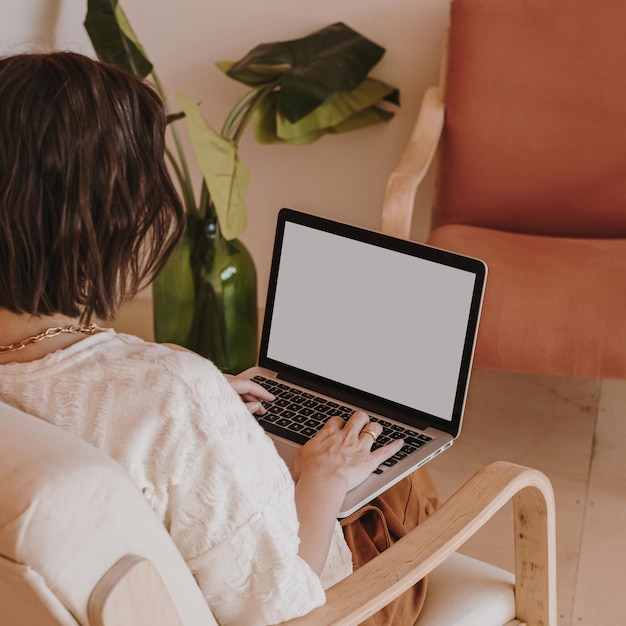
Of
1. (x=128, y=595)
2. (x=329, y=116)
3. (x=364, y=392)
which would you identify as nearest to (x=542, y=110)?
(x=329, y=116)

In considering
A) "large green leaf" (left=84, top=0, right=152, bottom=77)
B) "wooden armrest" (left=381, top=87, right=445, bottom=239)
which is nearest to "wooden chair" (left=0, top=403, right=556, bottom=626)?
"wooden armrest" (left=381, top=87, right=445, bottom=239)

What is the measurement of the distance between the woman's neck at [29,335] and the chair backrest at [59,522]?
15 centimetres

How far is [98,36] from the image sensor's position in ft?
7.55

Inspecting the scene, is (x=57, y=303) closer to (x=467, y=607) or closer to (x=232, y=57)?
(x=467, y=607)

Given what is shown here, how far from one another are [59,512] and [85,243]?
0.86 feet

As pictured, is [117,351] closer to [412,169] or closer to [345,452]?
[345,452]

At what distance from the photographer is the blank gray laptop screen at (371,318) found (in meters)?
1.32

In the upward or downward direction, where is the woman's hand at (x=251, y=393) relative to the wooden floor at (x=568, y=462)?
upward

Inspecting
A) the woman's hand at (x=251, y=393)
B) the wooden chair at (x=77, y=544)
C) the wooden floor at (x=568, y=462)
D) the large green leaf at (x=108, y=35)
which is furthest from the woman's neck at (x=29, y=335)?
the large green leaf at (x=108, y=35)

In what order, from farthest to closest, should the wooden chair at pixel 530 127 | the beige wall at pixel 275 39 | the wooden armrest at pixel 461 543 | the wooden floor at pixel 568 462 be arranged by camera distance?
the beige wall at pixel 275 39
the wooden chair at pixel 530 127
the wooden floor at pixel 568 462
the wooden armrest at pixel 461 543

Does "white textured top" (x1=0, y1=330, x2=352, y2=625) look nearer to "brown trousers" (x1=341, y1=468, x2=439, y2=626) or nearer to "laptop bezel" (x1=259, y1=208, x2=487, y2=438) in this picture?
"brown trousers" (x1=341, y1=468, x2=439, y2=626)

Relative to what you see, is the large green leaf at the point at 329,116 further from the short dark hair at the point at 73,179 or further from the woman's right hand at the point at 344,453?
the short dark hair at the point at 73,179

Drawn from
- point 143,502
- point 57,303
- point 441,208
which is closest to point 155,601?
point 143,502

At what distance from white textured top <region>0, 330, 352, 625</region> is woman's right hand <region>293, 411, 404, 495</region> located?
0.22 meters
